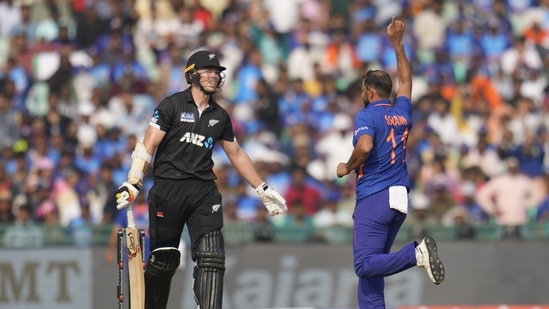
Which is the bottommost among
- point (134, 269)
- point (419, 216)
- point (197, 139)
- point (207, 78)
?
point (134, 269)

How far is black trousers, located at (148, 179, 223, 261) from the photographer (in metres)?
12.0

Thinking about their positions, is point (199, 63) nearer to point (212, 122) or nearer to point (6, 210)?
point (212, 122)

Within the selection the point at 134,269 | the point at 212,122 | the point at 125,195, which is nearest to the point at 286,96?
the point at 212,122

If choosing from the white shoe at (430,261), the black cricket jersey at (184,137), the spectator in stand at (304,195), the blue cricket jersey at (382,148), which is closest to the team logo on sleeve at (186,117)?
the black cricket jersey at (184,137)

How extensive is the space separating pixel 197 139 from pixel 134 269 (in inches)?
48.4

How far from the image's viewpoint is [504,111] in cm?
2056

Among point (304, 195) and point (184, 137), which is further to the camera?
point (304, 195)

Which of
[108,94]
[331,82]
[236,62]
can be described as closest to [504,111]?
[331,82]

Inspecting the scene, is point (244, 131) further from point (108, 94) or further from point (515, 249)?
point (515, 249)

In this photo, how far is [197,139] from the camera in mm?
11992

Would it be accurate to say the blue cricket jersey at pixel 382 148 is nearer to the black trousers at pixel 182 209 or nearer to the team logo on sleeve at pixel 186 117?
the black trousers at pixel 182 209

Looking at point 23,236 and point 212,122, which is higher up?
point 212,122

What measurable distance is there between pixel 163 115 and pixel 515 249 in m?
7.05

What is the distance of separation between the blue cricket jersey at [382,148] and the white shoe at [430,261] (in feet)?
2.32
